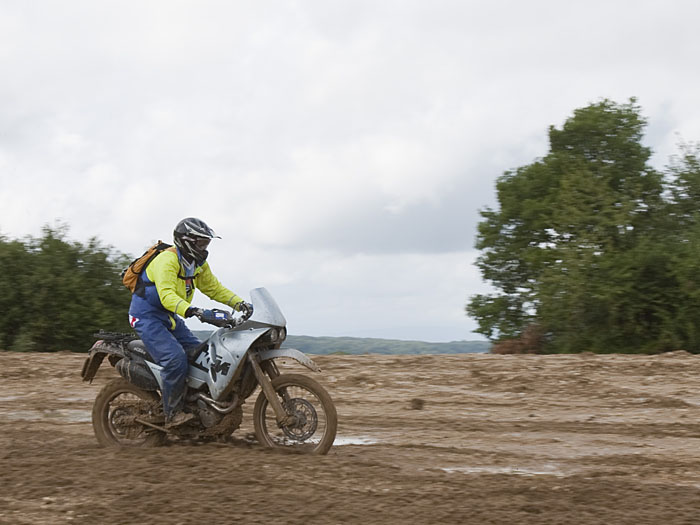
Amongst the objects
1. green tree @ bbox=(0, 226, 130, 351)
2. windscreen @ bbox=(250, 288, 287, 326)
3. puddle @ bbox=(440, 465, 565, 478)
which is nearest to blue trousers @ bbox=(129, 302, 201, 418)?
windscreen @ bbox=(250, 288, 287, 326)

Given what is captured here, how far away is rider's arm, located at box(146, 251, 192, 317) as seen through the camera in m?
7.82

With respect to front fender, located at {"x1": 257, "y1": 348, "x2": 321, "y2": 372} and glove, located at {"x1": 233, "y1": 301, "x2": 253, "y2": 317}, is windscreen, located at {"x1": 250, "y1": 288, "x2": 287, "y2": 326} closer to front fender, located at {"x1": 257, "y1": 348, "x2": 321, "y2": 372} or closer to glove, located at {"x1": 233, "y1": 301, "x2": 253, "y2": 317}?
glove, located at {"x1": 233, "y1": 301, "x2": 253, "y2": 317}

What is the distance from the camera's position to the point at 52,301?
69.7 ft

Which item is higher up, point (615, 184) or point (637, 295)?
point (615, 184)

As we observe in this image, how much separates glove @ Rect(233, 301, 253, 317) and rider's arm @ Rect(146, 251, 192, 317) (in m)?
0.54

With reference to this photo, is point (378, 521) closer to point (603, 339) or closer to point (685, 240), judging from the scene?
point (603, 339)

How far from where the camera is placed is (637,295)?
21766 mm

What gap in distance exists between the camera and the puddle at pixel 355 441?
29.9 feet

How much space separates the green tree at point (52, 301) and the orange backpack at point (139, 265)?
530 inches

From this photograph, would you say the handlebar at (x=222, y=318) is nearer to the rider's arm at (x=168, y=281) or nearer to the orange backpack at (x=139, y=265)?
the rider's arm at (x=168, y=281)

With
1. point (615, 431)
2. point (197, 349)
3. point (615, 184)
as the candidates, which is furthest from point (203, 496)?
point (615, 184)

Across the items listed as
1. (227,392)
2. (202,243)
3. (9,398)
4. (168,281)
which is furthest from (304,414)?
(9,398)

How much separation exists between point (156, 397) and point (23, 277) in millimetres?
14343

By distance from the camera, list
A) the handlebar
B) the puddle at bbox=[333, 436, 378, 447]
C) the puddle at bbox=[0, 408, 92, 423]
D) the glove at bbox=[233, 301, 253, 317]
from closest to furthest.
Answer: the handlebar, the glove at bbox=[233, 301, 253, 317], the puddle at bbox=[333, 436, 378, 447], the puddle at bbox=[0, 408, 92, 423]
